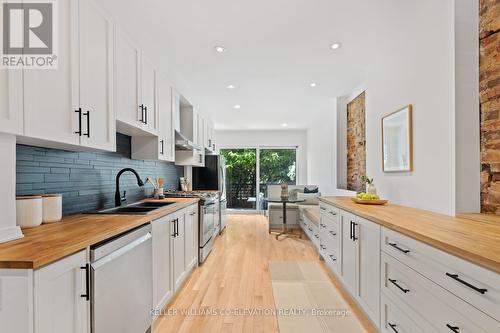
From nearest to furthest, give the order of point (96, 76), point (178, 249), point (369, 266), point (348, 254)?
1. point (96, 76)
2. point (369, 266)
3. point (348, 254)
4. point (178, 249)

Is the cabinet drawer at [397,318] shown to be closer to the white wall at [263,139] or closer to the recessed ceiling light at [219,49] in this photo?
the recessed ceiling light at [219,49]

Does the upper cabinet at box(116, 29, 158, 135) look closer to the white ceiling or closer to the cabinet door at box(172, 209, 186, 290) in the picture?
the white ceiling

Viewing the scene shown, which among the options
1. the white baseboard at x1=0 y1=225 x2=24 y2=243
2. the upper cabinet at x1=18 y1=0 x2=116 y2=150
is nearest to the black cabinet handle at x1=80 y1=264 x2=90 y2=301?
the white baseboard at x1=0 y1=225 x2=24 y2=243

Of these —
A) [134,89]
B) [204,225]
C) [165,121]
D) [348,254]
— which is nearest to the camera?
[134,89]

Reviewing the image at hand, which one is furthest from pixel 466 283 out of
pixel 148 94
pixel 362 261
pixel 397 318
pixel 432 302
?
pixel 148 94

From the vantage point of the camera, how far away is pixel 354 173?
178 inches

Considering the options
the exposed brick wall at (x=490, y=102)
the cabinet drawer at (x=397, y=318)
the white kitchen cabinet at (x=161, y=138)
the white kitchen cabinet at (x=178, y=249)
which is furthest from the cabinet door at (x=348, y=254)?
the white kitchen cabinet at (x=161, y=138)

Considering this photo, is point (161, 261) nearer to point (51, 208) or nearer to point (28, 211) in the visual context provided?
point (51, 208)

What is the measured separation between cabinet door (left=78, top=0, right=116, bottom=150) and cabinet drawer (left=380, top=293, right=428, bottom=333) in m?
2.20

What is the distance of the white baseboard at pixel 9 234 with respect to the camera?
3.56ft

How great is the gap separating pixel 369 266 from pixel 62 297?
196 centimetres

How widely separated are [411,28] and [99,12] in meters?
2.69

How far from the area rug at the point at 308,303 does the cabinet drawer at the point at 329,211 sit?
28.2 inches

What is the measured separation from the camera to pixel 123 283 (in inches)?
56.3
